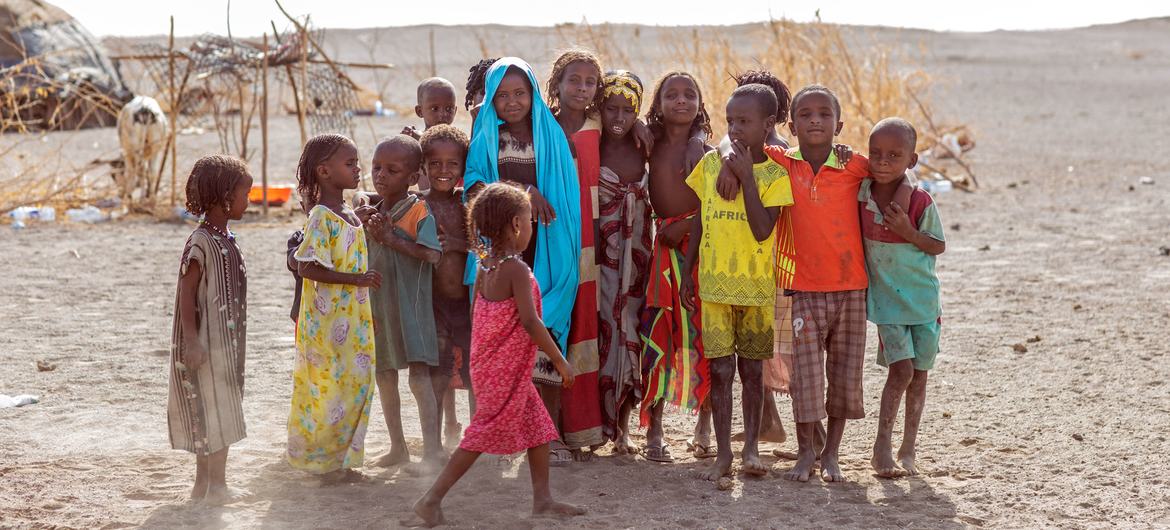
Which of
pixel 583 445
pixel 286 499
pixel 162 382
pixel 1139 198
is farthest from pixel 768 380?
pixel 1139 198

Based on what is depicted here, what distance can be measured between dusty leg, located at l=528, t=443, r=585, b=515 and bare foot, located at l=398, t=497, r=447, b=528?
0.32 m

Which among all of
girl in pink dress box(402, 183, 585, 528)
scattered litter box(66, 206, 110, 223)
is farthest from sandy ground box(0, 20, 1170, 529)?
scattered litter box(66, 206, 110, 223)

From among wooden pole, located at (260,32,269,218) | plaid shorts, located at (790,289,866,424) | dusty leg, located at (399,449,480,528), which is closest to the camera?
dusty leg, located at (399,449,480,528)

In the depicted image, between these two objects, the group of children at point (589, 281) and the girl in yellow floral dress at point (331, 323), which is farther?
the girl in yellow floral dress at point (331, 323)

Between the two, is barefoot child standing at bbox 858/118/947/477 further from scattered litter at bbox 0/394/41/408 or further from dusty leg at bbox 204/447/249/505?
scattered litter at bbox 0/394/41/408

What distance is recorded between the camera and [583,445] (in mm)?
4504

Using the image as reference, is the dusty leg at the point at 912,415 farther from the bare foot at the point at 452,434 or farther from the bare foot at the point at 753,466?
the bare foot at the point at 452,434

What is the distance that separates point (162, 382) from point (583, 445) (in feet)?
7.86

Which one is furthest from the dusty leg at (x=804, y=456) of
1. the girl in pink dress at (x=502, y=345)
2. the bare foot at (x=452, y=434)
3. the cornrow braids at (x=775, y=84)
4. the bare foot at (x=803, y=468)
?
the bare foot at (x=452, y=434)

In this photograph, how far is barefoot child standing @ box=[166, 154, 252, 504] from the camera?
383cm

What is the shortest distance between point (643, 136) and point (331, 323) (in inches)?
53.5

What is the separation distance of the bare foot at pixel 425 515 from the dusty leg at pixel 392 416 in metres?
0.73

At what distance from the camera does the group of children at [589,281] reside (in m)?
3.89

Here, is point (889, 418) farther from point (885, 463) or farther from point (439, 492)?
point (439, 492)
